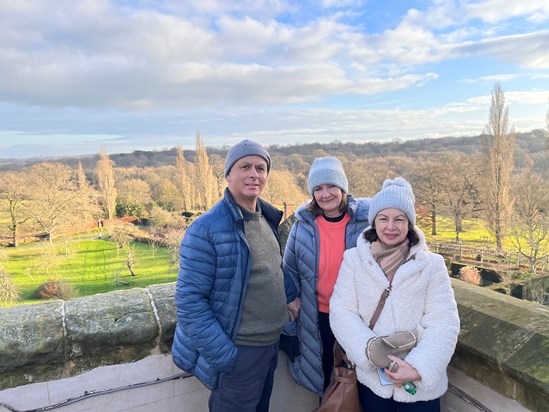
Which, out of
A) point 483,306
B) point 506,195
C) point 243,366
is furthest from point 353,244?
point 506,195

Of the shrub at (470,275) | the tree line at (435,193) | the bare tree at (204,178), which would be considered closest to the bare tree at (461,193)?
the tree line at (435,193)

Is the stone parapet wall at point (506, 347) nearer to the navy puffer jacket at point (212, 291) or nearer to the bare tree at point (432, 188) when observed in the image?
the navy puffer jacket at point (212, 291)

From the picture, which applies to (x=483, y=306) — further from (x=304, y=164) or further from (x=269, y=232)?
(x=304, y=164)

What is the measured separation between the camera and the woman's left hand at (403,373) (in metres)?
1.57

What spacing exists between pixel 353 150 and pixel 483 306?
7405 cm

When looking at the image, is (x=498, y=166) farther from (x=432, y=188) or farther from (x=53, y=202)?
(x=53, y=202)

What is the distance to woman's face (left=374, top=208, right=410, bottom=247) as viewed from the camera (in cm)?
178

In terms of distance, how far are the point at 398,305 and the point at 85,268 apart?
3476 cm

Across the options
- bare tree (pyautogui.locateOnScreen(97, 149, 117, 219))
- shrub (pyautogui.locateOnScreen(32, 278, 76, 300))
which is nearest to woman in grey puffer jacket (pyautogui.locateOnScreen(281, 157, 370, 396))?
shrub (pyautogui.locateOnScreen(32, 278, 76, 300))

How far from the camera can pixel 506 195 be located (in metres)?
30.2

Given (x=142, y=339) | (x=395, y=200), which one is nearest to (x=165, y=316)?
(x=142, y=339)

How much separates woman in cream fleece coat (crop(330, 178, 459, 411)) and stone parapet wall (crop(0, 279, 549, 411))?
0.18 m

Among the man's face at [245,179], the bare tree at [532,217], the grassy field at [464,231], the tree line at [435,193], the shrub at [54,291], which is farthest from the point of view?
the grassy field at [464,231]

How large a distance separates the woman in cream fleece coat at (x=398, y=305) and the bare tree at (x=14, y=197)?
36194 mm
